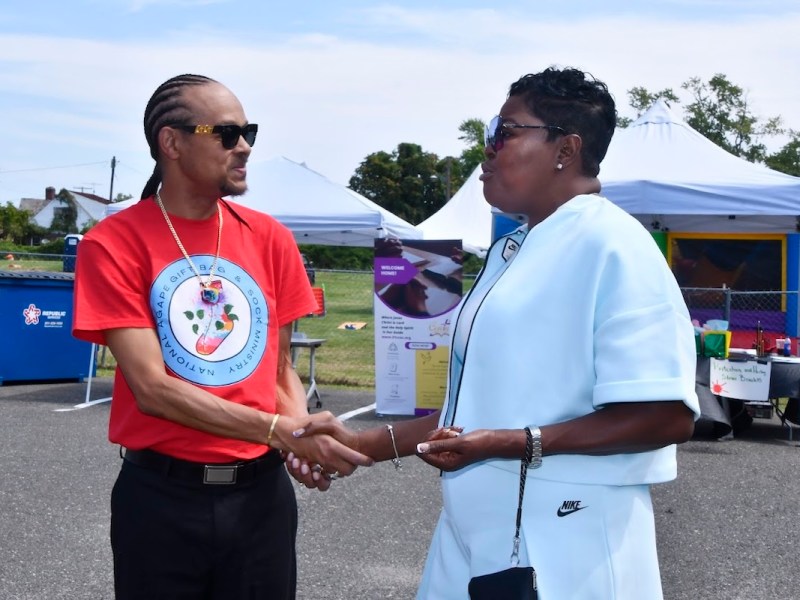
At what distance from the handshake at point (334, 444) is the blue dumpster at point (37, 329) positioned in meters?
10.4

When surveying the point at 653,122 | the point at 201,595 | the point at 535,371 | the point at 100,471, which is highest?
the point at 653,122

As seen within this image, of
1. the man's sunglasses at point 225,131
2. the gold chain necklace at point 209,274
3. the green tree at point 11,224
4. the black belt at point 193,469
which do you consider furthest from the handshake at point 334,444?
the green tree at point 11,224

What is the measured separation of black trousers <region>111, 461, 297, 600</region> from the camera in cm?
265

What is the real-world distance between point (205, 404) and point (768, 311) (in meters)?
13.5

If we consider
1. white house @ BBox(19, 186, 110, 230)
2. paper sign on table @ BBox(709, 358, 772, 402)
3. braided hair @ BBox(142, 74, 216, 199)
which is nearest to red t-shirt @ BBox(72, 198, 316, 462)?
braided hair @ BBox(142, 74, 216, 199)

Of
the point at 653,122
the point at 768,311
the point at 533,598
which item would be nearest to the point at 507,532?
the point at 533,598

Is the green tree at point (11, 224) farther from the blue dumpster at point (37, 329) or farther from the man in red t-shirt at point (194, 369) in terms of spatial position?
the man in red t-shirt at point (194, 369)

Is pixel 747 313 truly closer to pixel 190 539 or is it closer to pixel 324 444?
pixel 324 444

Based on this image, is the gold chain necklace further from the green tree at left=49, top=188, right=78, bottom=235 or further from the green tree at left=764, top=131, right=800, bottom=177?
the green tree at left=49, top=188, right=78, bottom=235

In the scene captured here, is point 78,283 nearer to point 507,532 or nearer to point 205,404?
point 205,404

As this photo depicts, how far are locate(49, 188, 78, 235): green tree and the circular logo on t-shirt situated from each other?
327 ft

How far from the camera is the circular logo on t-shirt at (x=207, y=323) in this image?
2684 millimetres

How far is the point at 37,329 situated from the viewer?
1286 cm

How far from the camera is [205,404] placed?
8.50 ft
